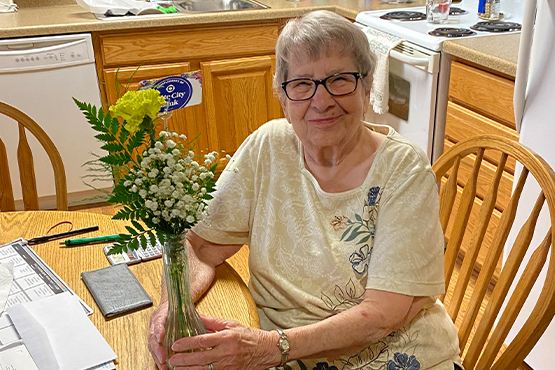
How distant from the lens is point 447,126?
2467mm

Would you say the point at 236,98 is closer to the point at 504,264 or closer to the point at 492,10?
the point at 492,10

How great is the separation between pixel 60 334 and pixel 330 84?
2.18 ft

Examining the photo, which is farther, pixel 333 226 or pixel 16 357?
pixel 333 226

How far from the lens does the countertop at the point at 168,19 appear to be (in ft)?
7.55

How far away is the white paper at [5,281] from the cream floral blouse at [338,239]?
0.37 m

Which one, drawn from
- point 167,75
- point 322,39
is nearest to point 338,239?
point 322,39

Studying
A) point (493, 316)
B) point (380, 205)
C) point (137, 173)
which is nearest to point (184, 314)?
point (137, 173)

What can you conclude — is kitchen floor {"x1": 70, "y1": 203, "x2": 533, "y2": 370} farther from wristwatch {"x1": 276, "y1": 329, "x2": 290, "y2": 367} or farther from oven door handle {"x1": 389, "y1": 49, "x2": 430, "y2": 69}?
wristwatch {"x1": 276, "y1": 329, "x2": 290, "y2": 367}

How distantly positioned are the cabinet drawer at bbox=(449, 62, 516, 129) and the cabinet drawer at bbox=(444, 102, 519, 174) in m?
0.02

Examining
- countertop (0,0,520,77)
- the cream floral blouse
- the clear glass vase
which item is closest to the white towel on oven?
countertop (0,0,520,77)

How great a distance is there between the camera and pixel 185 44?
3016 mm

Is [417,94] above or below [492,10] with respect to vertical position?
below

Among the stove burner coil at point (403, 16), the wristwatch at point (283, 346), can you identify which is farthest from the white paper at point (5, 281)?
the stove burner coil at point (403, 16)

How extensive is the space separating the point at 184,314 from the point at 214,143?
2439 mm
